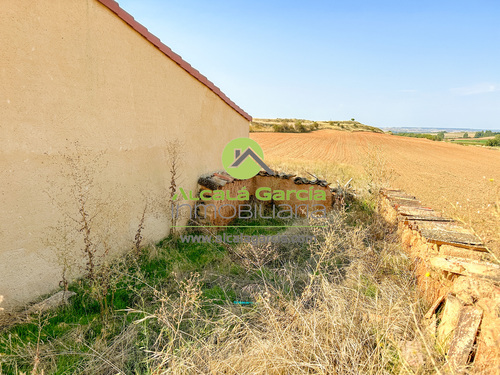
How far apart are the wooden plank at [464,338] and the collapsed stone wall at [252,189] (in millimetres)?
4507

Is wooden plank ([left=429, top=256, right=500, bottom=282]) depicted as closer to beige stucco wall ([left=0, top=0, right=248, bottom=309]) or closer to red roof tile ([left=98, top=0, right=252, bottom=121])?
beige stucco wall ([left=0, top=0, right=248, bottom=309])

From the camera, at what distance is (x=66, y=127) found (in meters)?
3.17

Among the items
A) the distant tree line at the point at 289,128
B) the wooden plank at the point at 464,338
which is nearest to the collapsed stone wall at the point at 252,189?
the wooden plank at the point at 464,338

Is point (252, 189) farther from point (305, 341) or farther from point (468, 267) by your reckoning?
point (305, 341)

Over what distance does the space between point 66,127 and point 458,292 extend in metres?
4.34

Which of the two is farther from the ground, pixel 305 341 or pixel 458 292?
pixel 458 292

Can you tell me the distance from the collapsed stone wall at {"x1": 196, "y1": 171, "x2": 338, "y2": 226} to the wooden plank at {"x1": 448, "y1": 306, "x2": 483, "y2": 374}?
4.51 metres

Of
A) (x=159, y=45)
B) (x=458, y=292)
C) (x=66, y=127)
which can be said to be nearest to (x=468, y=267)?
(x=458, y=292)

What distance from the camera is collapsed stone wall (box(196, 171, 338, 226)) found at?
5.96 m

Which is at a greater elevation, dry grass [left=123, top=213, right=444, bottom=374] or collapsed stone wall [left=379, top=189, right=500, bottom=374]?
collapsed stone wall [left=379, top=189, right=500, bottom=374]

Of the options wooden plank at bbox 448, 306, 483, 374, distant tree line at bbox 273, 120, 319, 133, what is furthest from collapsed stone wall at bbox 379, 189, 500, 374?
distant tree line at bbox 273, 120, 319, 133

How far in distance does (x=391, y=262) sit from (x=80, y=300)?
4032 mm

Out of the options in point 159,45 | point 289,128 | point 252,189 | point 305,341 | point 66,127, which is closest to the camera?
point 305,341

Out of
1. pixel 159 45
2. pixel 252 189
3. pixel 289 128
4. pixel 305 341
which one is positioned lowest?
pixel 305 341
